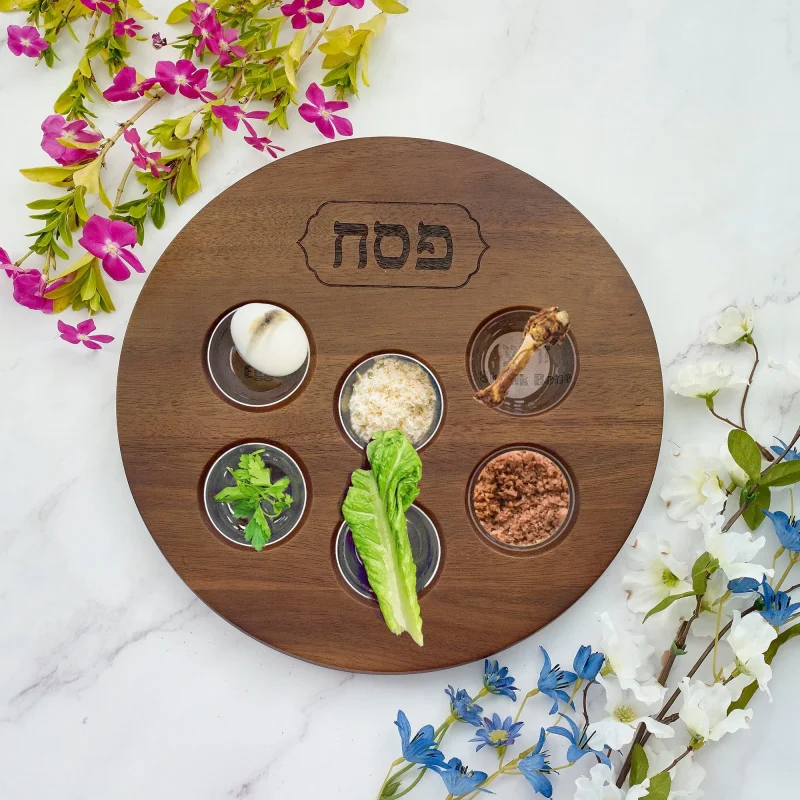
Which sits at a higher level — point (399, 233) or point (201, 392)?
point (399, 233)

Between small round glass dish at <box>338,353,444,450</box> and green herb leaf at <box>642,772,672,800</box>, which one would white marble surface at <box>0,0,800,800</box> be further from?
small round glass dish at <box>338,353,444,450</box>

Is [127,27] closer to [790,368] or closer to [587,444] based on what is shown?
[587,444]

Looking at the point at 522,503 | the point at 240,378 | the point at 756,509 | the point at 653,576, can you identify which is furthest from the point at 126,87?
the point at 756,509

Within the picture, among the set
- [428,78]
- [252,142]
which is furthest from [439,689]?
[428,78]

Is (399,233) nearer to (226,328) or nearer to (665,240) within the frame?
(226,328)

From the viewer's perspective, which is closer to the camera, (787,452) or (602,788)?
(602,788)

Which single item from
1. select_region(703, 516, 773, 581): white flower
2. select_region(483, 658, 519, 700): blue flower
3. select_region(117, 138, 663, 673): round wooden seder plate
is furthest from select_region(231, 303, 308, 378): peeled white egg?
select_region(703, 516, 773, 581): white flower

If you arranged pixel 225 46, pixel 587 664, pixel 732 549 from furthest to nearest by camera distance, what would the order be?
pixel 225 46 < pixel 587 664 < pixel 732 549
